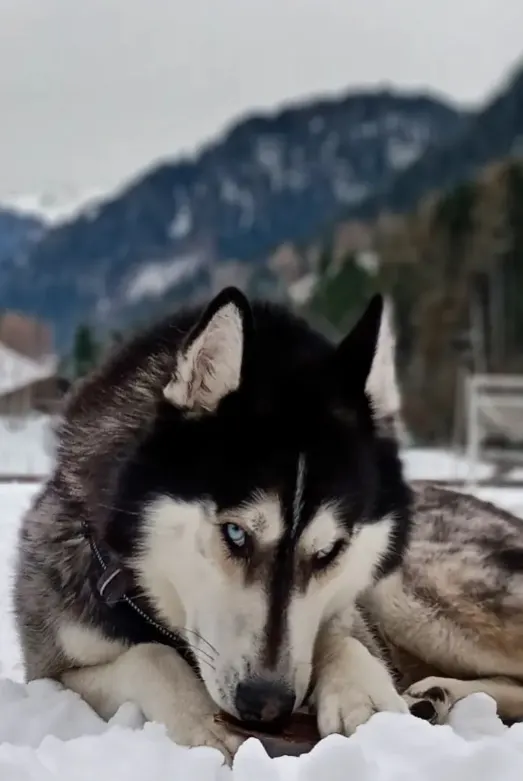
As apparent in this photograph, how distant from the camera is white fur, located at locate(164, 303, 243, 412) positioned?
106 cm

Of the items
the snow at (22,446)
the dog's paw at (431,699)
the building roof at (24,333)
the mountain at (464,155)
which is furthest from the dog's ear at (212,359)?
the mountain at (464,155)

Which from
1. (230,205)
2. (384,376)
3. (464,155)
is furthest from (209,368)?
(464,155)

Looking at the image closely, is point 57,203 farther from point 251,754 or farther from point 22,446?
point 251,754

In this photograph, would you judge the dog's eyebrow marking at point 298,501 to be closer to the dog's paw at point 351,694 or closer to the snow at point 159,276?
the dog's paw at point 351,694

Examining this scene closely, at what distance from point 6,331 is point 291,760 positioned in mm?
2151

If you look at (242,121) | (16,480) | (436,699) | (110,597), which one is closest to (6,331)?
(16,480)

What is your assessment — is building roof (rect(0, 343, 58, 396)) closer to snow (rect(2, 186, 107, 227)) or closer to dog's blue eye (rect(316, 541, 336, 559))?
snow (rect(2, 186, 107, 227))

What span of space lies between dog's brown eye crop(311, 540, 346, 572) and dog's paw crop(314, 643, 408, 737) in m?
0.13

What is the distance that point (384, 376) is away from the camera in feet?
4.01

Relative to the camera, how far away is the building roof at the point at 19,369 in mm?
2296

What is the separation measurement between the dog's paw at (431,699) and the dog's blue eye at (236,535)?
322 millimetres

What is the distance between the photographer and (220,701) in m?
0.98

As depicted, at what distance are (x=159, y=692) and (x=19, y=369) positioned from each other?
165cm

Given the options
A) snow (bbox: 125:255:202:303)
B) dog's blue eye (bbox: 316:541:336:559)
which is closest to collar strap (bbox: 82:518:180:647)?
dog's blue eye (bbox: 316:541:336:559)
